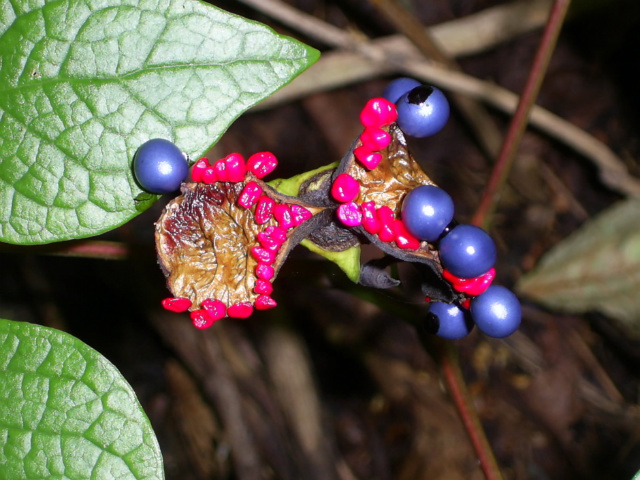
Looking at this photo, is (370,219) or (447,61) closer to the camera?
(370,219)

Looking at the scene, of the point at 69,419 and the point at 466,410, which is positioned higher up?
the point at 69,419

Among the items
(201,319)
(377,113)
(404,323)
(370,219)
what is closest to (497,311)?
(370,219)

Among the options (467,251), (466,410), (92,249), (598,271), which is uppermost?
(467,251)

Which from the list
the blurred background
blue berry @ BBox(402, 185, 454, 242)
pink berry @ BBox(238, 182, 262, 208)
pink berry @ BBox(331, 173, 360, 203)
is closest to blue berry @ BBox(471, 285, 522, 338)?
blue berry @ BBox(402, 185, 454, 242)

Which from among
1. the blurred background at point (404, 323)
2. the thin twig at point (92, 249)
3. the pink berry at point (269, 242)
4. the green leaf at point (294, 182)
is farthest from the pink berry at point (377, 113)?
the blurred background at point (404, 323)

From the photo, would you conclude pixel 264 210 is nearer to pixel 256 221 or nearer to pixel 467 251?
pixel 256 221

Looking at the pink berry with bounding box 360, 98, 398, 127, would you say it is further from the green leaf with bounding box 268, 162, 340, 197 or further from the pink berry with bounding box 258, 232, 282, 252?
the pink berry with bounding box 258, 232, 282, 252

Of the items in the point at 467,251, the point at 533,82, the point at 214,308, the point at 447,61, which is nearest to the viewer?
the point at 467,251
